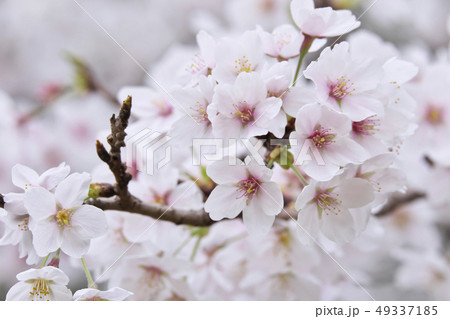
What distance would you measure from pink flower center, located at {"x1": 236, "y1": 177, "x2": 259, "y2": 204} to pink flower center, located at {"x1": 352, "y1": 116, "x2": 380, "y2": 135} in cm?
11

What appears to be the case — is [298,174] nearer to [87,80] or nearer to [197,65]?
[197,65]

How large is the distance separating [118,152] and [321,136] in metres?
0.19

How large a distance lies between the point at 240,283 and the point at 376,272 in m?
0.31

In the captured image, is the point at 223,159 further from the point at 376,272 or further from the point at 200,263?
the point at 376,272

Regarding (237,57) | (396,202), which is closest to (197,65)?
(237,57)

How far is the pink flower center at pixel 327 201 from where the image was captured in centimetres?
47

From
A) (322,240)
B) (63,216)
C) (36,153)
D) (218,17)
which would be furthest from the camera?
(218,17)

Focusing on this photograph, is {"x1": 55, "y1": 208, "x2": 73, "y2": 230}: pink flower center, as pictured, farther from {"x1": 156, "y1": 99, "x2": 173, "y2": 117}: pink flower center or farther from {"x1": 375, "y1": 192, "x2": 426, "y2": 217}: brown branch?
{"x1": 375, "y1": 192, "x2": 426, "y2": 217}: brown branch

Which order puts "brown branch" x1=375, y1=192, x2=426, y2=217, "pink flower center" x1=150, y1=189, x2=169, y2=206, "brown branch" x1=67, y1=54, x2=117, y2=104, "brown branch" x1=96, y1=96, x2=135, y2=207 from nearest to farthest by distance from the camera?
"brown branch" x1=96, y1=96, x2=135, y2=207
"pink flower center" x1=150, y1=189, x2=169, y2=206
"brown branch" x1=375, y1=192, x2=426, y2=217
"brown branch" x1=67, y1=54, x2=117, y2=104

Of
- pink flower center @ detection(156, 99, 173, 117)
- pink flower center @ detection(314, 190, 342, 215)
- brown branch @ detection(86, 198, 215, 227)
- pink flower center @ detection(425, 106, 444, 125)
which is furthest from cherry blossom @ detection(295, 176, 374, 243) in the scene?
pink flower center @ detection(425, 106, 444, 125)

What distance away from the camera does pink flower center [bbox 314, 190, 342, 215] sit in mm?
473

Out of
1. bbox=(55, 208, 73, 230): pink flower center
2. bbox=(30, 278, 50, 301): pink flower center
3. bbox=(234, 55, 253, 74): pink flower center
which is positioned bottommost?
bbox=(30, 278, 50, 301): pink flower center
